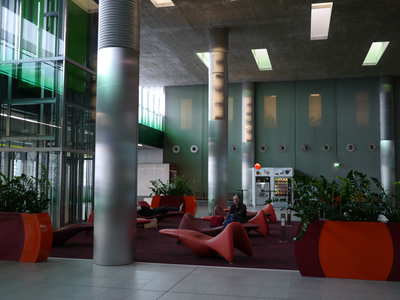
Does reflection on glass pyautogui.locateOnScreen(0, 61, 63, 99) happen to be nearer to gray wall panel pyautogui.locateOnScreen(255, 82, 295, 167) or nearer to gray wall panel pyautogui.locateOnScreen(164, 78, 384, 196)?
→ gray wall panel pyautogui.locateOnScreen(164, 78, 384, 196)

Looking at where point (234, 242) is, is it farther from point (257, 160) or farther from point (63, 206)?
point (257, 160)

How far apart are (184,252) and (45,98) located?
5818 millimetres

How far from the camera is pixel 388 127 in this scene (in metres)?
25.1

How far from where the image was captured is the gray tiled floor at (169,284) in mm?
4727

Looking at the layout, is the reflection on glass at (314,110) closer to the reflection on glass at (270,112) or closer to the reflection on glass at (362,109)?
the reflection on glass at (270,112)

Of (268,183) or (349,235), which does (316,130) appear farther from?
(349,235)

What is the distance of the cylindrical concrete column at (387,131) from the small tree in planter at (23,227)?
73.2 feet

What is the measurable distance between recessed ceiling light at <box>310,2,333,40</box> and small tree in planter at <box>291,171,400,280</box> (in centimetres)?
1125

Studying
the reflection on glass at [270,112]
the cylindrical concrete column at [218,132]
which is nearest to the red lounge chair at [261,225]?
the cylindrical concrete column at [218,132]

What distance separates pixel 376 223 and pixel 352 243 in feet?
1.31

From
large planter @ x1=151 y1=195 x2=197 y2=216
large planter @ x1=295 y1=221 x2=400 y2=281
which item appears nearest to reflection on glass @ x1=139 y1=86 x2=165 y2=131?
large planter @ x1=151 y1=195 x2=197 y2=216

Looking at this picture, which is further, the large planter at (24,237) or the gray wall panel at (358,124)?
the gray wall panel at (358,124)

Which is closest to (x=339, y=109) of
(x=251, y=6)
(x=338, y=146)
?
(x=338, y=146)

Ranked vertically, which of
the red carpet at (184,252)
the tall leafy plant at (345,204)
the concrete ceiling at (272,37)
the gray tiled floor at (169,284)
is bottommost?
the red carpet at (184,252)
